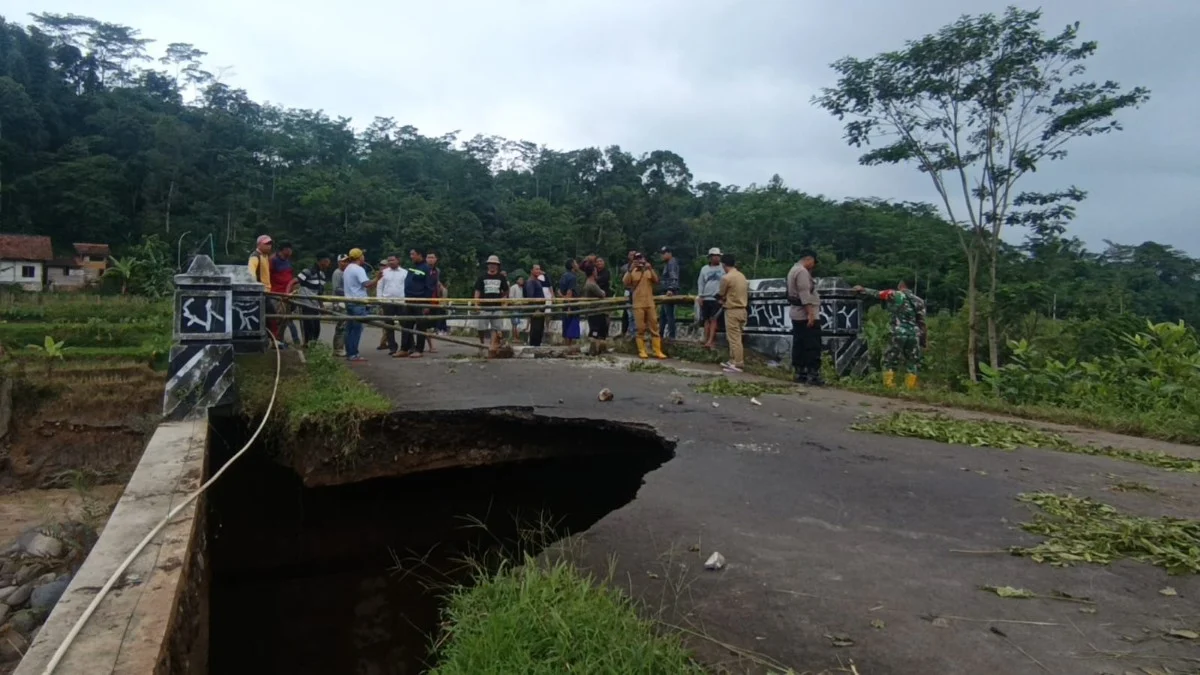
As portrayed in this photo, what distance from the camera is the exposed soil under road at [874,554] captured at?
237 centimetres

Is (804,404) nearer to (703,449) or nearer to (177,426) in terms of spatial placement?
(703,449)

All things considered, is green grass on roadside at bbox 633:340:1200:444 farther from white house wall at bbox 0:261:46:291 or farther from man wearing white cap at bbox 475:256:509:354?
white house wall at bbox 0:261:46:291

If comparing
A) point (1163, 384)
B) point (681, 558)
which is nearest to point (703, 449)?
point (681, 558)

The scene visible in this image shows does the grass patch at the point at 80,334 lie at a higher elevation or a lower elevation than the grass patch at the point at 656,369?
lower

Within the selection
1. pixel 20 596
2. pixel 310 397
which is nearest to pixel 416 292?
pixel 310 397

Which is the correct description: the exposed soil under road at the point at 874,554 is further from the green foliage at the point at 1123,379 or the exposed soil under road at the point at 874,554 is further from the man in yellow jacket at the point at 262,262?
the man in yellow jacket at the point at 262,262

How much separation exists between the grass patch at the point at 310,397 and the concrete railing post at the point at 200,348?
24cm

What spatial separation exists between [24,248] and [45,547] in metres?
40.6

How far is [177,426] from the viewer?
19.5ft

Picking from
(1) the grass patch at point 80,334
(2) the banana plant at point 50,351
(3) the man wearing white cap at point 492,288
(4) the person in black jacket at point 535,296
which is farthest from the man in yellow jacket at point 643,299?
(1) the grass patch at point 80,334

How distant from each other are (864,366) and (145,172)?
57.1m

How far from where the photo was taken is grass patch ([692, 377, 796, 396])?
7164 millimetres

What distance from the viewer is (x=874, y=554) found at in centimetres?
317

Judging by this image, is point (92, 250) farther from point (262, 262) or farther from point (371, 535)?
point (371, 535)
